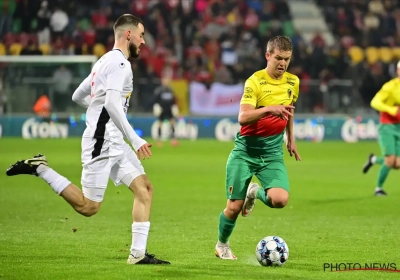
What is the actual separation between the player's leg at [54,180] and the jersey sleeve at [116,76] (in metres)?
0.95

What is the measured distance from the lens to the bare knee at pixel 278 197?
7.71 meters

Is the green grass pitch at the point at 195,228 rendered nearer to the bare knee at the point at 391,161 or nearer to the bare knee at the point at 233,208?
the bare knee at the point at 233,208

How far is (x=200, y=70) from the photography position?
3000cm

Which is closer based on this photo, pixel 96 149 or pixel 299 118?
pixel 96 149

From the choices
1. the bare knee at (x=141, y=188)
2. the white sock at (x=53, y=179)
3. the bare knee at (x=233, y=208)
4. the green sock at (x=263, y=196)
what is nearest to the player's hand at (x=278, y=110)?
the green sock at (x=263, y=196)

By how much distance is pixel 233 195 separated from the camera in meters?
7.93

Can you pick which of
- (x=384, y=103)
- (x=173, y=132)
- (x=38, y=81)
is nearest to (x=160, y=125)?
(x=173, y=132)

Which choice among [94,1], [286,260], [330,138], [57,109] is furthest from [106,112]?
[94,1]

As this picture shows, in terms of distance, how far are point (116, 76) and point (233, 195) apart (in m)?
1.68

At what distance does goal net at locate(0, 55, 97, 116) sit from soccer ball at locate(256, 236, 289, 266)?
1949 cm

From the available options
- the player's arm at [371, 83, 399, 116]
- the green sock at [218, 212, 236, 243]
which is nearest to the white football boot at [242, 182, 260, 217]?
the green sock at [218, 212, 236, 243]

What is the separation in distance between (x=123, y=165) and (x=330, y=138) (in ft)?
72.0

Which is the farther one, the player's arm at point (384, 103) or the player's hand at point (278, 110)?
the player's arm at point (384, 103)

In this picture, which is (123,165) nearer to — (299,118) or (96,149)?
(96,149)
